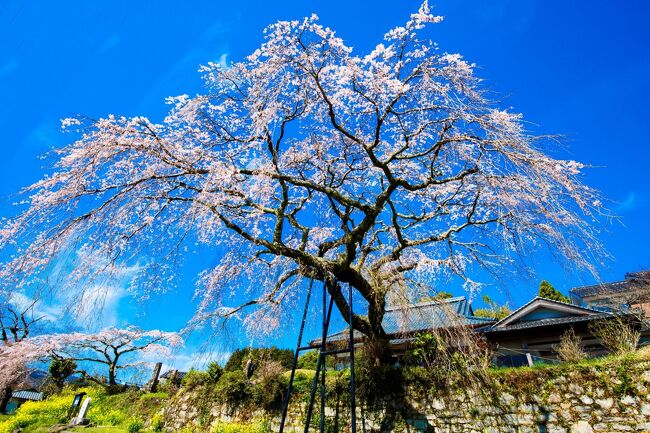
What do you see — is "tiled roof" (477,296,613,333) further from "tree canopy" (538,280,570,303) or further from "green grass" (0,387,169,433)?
"green grass" (0,387,169,433)

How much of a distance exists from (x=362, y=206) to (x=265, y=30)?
166 inches

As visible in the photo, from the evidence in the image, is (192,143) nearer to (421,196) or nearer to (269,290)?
(269,290)

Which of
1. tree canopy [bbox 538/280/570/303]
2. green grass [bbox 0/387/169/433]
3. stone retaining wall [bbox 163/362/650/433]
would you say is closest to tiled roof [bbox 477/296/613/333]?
stone retaining wall [bbox 163/362/650/433]

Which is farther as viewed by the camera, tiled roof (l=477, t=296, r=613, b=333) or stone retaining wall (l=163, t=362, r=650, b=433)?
tiled roof (l=477, t=296, r=613, b=333)

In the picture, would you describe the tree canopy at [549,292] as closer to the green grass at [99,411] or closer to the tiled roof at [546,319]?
the tiled roof at [546,319]

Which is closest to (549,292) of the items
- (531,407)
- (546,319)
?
(546,319)

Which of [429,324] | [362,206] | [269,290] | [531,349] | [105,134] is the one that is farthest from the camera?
[531,349]

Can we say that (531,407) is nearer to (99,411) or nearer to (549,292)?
(99,411)

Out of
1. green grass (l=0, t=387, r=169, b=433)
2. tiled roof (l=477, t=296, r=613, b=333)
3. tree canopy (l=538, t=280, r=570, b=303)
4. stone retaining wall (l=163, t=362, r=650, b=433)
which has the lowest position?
green grass (l=0, t=387, r=169, b=433)

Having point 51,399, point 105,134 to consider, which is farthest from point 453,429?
Result: point 51,399

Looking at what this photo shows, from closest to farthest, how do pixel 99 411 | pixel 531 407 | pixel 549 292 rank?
pixel 531 407, pixel 99 411, pixel 549 292

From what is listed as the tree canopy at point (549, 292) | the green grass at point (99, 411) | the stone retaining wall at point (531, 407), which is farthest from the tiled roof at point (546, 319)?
the green grass at point (99, 411)

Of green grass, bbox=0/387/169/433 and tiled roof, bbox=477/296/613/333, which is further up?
tiled roof, bbox=477/296/613/333

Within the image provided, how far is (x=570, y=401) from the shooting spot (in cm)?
654
